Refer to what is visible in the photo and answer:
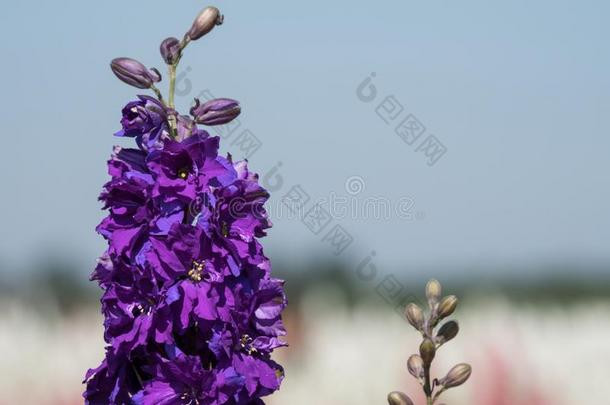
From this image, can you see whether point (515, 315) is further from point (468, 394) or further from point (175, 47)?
point (175, 47)

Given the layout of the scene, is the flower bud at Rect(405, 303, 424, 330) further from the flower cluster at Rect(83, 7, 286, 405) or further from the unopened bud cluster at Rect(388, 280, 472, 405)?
the flower cluster at Rect(83, 7, 286, 405)

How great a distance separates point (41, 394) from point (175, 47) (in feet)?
13.2

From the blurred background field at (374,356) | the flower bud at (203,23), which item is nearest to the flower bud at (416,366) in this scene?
the flower bud at (203,23)

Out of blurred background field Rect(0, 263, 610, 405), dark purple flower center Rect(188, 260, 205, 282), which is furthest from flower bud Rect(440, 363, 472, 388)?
blurred background field Rect(0, 263, 610, 405)

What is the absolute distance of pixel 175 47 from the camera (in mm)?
3318

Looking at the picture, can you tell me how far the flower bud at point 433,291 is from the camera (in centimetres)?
342

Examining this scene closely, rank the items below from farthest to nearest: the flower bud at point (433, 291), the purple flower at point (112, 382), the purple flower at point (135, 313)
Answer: the flower bud at point (433, 291)
the purple flower at point (112, 382)
the purple flower at point (135, 313)

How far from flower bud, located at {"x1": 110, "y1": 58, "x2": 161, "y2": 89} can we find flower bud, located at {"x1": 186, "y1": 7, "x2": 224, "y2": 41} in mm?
150

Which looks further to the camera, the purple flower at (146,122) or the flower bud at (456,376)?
the flower bud at (456,376)

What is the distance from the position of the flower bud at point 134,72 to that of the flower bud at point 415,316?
969 millimetres

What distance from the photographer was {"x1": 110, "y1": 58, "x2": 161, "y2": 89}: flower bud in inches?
130

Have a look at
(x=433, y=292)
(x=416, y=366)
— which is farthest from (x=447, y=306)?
(x=416, y=366)

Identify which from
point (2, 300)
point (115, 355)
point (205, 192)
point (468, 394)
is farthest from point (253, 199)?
point (2, 300)

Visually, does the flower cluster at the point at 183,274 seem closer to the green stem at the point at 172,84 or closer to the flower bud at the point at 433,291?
the green stem at the point at 172,84
